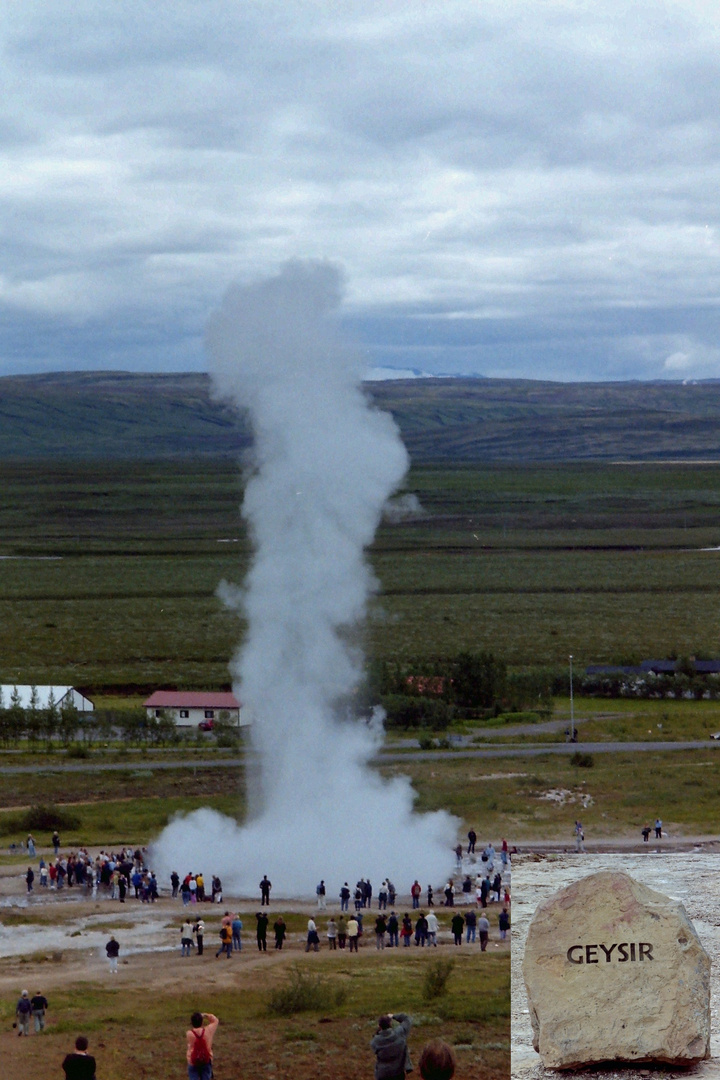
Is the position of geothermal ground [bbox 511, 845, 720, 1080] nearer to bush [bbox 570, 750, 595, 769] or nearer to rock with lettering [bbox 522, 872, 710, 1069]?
rock with lettering [bbox 522, 872, 710, 1069]

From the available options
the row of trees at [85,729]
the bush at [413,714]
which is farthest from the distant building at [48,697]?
the bush at [413,714]

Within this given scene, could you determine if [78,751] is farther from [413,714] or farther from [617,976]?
[617,976]

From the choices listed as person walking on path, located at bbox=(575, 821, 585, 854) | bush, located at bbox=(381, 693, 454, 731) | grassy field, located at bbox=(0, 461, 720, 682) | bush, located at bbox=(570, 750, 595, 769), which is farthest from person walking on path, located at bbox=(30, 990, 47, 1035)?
grassy field, located at bbox=(0, 461, 720, 682)

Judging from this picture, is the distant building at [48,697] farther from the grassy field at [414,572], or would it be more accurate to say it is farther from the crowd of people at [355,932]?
the crowd of people at [355,932]

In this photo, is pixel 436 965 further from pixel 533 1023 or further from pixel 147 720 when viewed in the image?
pixel 147 720

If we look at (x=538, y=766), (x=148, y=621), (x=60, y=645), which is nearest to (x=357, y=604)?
(x=538, y=766)

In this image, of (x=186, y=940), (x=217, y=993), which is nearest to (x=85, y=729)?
(x=186, y=940)
